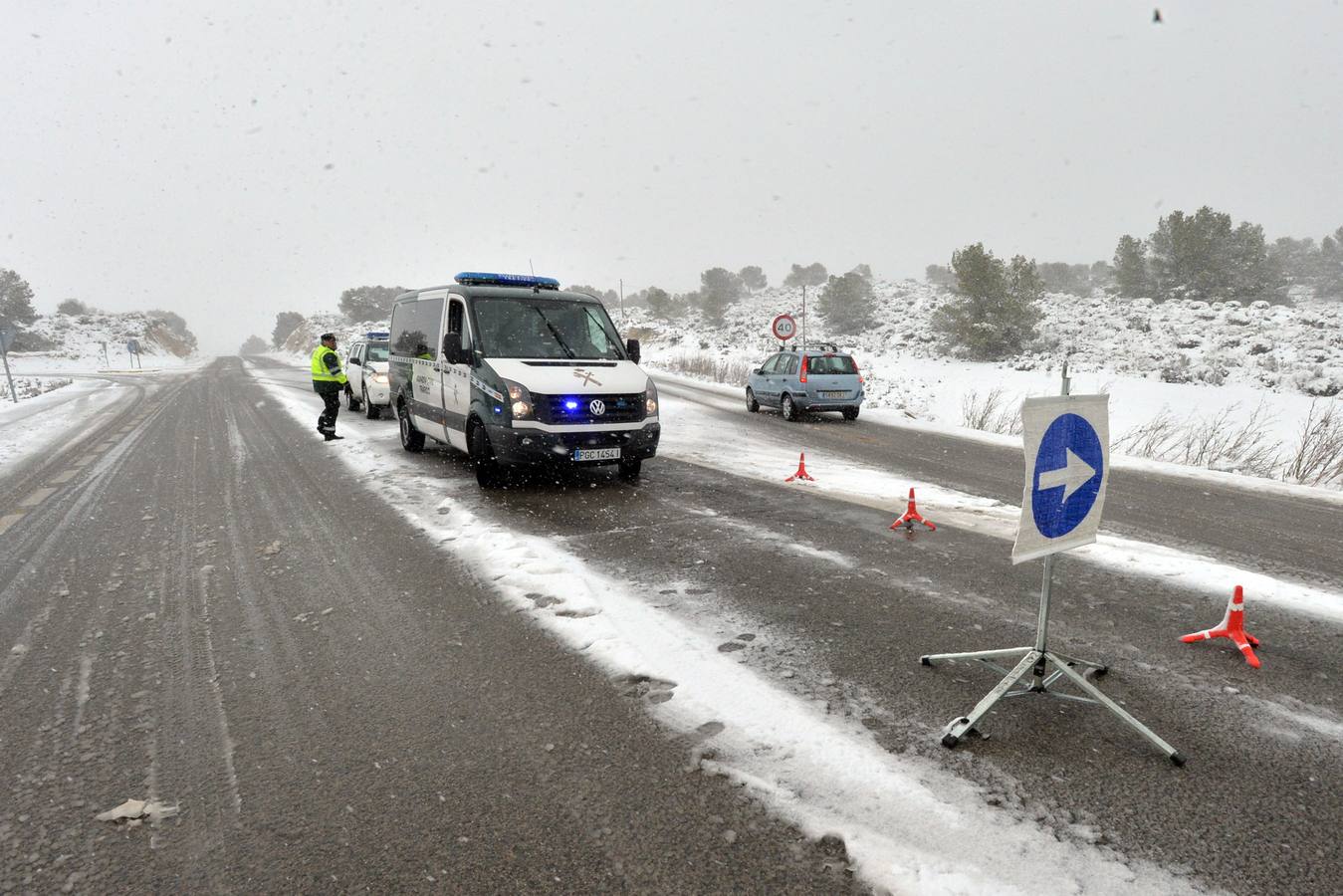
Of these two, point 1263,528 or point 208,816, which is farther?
point 1263,528

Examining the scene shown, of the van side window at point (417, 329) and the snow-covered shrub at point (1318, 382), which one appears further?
the snow-covered shrub at point (1318, 382)

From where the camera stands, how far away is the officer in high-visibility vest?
11.7m

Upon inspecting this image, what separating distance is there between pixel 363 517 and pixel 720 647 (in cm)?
445

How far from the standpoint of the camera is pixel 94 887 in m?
2.25

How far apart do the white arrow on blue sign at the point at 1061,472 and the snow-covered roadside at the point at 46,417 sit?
44.4ft

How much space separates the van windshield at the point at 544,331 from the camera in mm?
8438

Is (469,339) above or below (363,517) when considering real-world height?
above


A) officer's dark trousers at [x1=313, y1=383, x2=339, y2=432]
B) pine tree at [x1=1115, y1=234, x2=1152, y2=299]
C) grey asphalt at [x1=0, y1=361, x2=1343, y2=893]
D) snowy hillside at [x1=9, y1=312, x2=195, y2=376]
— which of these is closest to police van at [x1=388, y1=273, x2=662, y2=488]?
grey asphalt at [x1=0, y1=361, x2=1343, y2=893]

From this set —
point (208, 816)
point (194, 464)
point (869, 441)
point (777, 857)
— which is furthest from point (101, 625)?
point (869, 441)

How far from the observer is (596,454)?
26.1 ft

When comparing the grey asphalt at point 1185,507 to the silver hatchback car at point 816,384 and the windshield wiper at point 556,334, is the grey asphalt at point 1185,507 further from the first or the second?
the windshield wiper at point 556,334

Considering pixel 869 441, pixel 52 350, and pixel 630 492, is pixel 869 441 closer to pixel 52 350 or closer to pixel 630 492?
pixel 630 492

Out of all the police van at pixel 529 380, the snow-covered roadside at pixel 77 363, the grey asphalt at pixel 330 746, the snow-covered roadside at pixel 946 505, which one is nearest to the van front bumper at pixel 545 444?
the police van at pixel 529 380

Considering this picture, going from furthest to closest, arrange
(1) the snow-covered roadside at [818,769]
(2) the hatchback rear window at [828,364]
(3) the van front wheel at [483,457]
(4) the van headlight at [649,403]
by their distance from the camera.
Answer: (2) the hatchback rear window at [828,364], (4) the van headlight at [649,403], (3) the van front wheel at [483,457], (1) the snow-covered roadside at [818,769]
